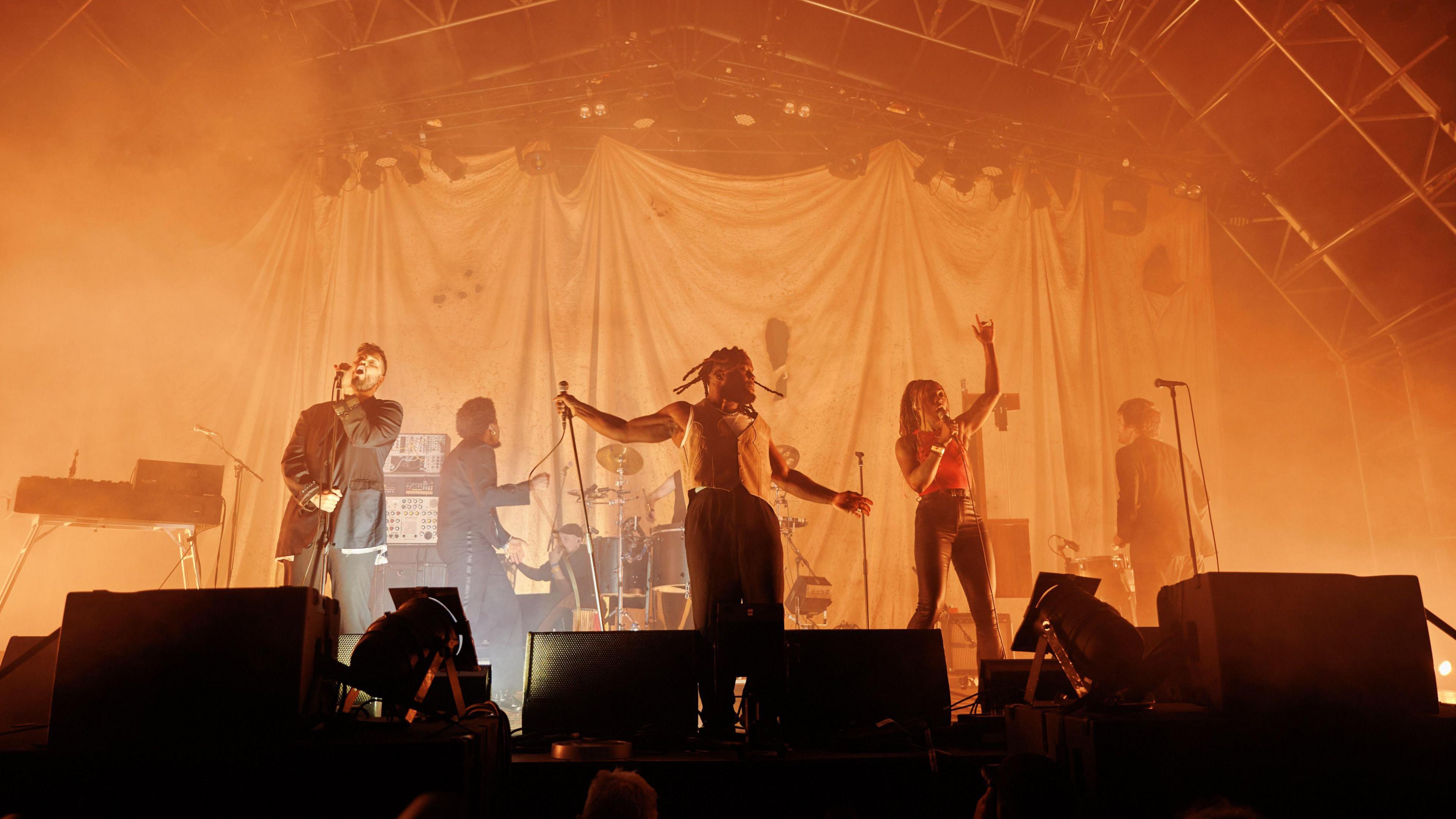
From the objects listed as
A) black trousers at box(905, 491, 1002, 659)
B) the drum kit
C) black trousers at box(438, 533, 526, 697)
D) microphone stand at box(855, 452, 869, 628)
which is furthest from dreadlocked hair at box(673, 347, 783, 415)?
black trousers at box(438, 533, 526, 697)

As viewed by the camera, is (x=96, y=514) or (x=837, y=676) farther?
(x=96, y=514)

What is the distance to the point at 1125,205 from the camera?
988 centimetres

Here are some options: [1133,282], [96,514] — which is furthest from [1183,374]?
[96,514]

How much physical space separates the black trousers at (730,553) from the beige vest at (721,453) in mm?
104

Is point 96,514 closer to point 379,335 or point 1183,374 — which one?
point 379,335

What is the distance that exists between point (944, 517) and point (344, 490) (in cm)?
397

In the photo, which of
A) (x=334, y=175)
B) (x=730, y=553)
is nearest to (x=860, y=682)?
(x=730, y=553)

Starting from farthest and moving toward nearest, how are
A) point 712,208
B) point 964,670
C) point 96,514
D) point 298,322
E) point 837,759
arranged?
1. point 712,208
2. point 298,322
3. point 964,670
4. point 96,514
5. point 837,759

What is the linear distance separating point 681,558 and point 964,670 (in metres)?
2.64

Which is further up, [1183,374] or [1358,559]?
[1183,374]

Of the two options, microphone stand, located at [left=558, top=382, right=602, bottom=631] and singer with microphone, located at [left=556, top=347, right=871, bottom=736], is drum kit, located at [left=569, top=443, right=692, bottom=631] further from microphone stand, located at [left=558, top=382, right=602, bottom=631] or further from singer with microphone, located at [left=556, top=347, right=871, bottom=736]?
singer with microphone, located at [left=556, top=347, right=871, bottom=736]

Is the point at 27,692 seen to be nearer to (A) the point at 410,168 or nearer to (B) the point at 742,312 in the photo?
(A) the point at 410,168

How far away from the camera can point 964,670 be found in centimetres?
755

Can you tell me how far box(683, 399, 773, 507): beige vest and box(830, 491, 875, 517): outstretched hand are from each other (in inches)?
16.8
